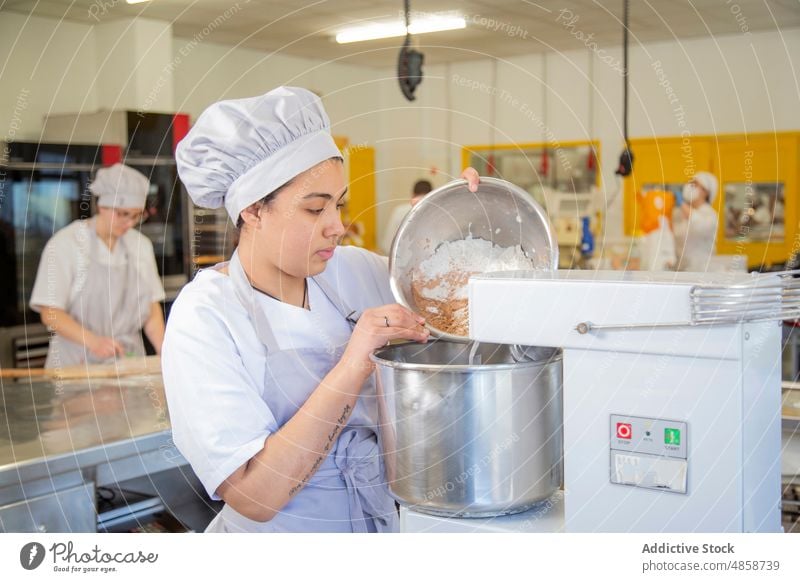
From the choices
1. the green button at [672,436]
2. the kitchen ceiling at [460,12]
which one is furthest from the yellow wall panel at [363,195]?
the green button at [672,436]

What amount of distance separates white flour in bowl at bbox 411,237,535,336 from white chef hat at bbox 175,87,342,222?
0.64ft

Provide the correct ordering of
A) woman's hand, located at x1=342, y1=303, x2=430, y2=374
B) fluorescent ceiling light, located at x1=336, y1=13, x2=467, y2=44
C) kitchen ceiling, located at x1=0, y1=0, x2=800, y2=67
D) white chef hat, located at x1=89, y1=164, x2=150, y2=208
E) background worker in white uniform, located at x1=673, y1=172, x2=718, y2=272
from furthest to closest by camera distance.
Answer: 1. background worker in white uniform, located at x1=673, y1=172, x2=718, y2=272
2. fluorescent ceiling light, located at x1=336, y1=13, x2=467, y2=44
3. kitchen ceiling, located at x1=0, y1=0, x2=800, y2=67
4. white chef hat, located at x1=89, y1=164, x2=150, y2=208
5. woman's hand, located at x1=342, y1=303, x2=430, y2=374

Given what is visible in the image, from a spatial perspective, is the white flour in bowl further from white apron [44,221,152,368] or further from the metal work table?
white apron [44,221,152,368]

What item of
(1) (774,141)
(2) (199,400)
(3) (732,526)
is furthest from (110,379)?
(1) (774,141)

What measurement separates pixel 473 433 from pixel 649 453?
0.55 ft

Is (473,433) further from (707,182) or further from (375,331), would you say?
(707,182)

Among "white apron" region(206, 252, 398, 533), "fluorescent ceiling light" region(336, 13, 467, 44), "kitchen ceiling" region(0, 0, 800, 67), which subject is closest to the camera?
"white apron" region(206, 252, 398, 533)

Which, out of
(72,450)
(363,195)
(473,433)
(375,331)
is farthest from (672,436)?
(363,195)

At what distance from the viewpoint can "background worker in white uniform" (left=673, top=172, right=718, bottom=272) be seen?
4.34 metres

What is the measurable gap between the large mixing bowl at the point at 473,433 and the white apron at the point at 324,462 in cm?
19

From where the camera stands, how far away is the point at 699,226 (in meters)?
4.49

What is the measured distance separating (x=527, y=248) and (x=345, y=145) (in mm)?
4349

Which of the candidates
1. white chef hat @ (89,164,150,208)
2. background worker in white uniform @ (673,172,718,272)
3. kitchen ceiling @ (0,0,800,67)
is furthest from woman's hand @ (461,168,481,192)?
background worker in white uniform @ (673,172,718,272)
